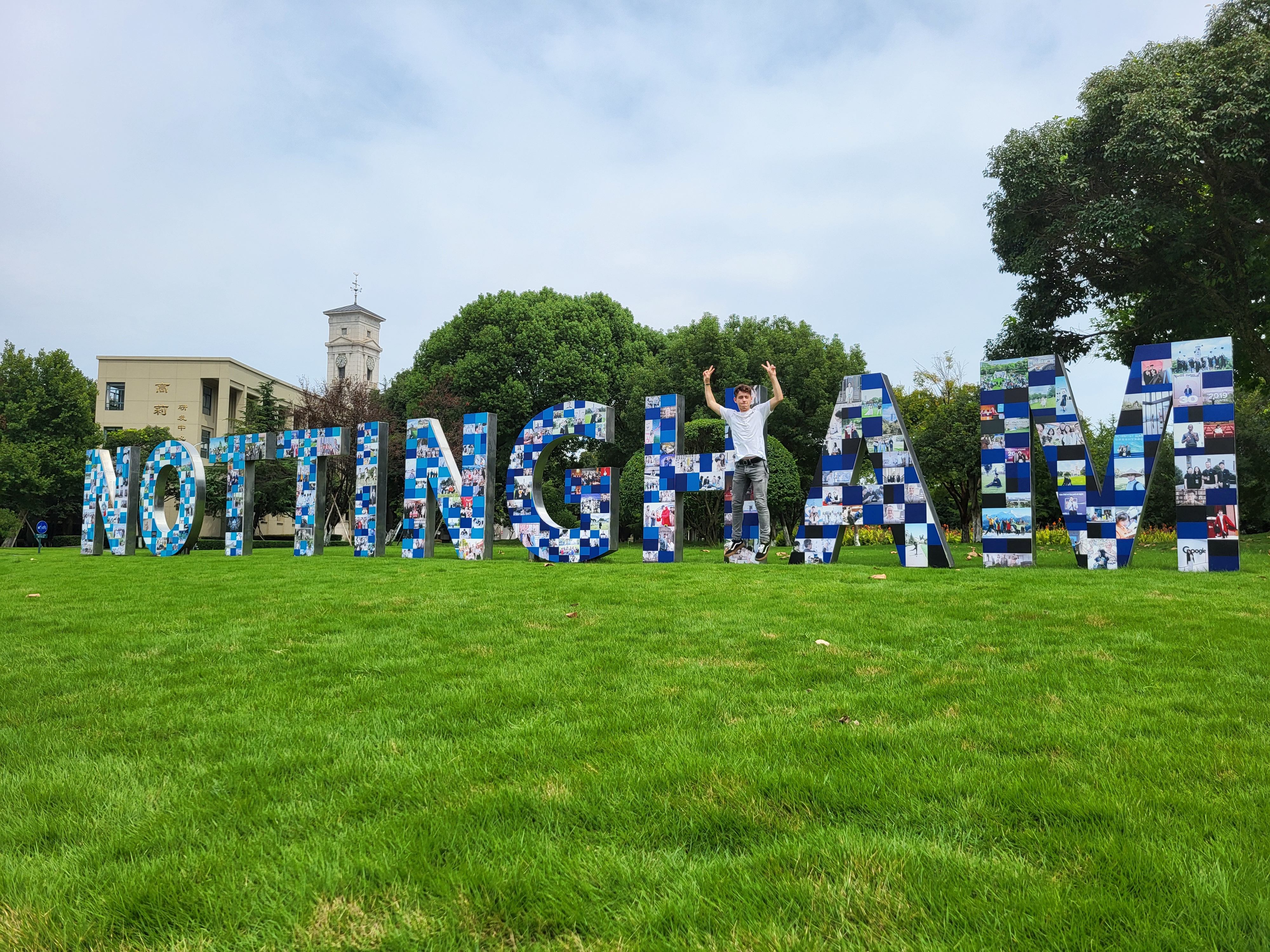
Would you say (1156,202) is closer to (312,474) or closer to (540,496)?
(540,496)

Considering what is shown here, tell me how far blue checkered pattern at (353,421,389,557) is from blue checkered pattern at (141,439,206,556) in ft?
11.6

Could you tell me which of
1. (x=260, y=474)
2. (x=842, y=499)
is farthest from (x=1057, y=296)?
(x=260, y=474)

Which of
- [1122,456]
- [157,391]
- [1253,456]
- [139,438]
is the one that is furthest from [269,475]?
[1253,456]

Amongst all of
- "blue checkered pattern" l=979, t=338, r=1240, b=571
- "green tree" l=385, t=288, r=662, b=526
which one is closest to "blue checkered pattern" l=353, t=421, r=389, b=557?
"blue checkered pattern" l=979, t=338, r=1240, b=571

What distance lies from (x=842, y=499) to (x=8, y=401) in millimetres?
42178

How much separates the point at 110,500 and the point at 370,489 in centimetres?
785

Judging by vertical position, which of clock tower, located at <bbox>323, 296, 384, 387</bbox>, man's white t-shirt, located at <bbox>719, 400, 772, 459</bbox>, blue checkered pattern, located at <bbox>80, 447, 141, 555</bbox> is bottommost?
blue checkered pattern, located at <bbox>80, 447, 141, 555</bbox>

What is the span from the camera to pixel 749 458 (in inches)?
500

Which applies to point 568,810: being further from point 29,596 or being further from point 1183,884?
point 29,596

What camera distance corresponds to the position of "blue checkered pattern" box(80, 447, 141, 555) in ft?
61.6

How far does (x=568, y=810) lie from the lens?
2545 millimetres

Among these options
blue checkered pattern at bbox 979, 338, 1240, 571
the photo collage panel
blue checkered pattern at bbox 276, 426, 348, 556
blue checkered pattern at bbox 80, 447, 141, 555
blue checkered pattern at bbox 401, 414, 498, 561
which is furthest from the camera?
blue checkered pattern at bbox 80, 447, 141, 555

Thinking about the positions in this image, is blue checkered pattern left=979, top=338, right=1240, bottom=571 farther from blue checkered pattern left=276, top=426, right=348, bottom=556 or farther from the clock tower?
the clock tower

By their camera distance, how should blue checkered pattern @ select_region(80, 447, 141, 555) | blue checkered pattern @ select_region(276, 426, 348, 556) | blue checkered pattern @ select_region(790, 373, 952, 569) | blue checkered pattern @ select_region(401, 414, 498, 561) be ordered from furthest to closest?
blue checkered pattern @ select_region(80, 447, 141, 555) → blue checkered pattern @ select_region(276, 426, 348, 556) → blue checkered pattern @ select_region(401, 414, 498, 561) → blue checkered pattern @ select_region(790, 373, 952, 569)
